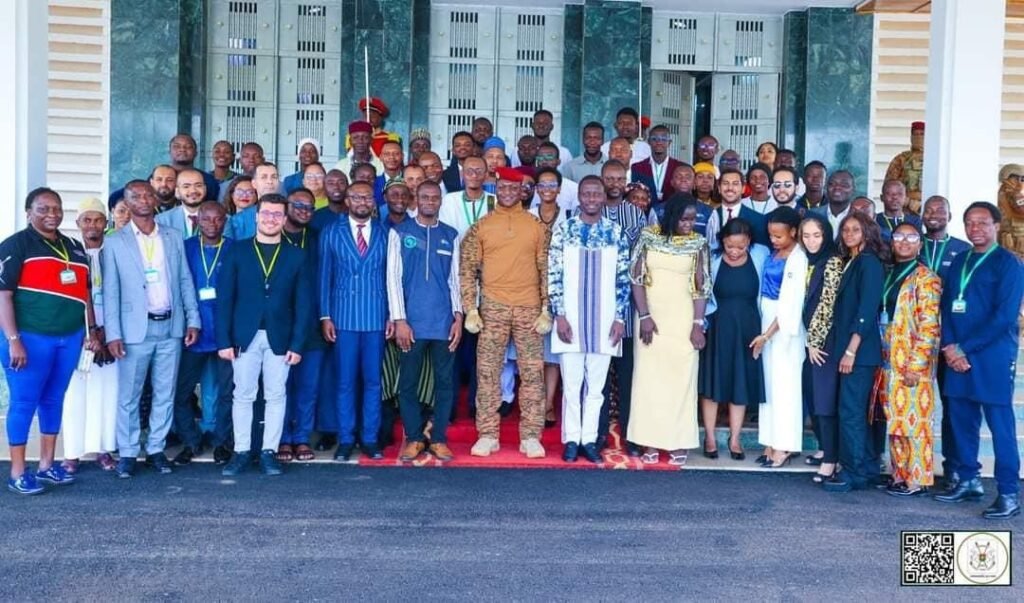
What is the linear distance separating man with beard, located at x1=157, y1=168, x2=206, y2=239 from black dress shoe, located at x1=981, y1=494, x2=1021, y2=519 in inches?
200

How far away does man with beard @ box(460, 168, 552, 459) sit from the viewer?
6254 millimetres

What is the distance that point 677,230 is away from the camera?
6246 mm

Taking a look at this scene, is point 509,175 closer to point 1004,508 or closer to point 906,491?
point 906,491

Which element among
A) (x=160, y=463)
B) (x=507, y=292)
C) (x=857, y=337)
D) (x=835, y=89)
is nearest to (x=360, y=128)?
(x=507, y=292)

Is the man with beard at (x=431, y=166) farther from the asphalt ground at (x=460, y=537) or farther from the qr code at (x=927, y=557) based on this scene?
the qr code at (x=927, y=557)

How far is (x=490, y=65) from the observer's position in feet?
36.3

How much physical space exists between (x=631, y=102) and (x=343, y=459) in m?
6.06

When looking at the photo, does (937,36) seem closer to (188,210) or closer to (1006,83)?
(1006,83)

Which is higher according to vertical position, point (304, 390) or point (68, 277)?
point (68, 277)

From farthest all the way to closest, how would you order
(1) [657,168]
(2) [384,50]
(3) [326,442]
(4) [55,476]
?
(2) [384,50] → (1) [657,168] → (3) [326,442] → (4) [55,476]

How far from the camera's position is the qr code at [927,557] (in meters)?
4.52

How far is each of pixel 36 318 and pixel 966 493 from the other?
5.49 m

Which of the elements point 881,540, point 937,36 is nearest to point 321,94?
point 937,36

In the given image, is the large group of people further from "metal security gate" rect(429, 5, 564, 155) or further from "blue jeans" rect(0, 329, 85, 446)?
"metal security gate" rect(429, 5, 564, 155)
